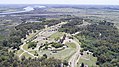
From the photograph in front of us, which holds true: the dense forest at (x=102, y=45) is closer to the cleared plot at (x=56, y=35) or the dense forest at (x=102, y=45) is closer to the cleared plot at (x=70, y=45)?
the cleared plot at (x=70, y=45)

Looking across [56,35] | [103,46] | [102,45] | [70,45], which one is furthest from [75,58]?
[56,35]

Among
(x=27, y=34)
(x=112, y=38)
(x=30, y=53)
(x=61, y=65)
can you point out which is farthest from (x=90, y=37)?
(x=61, y=65)

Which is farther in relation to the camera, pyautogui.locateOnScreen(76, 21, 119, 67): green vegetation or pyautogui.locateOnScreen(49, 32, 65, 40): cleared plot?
pyautogui.locateOnScreen(49, 32, 65, 40): cleared plot

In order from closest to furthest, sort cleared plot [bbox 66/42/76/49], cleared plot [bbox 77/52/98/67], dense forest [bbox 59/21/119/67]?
cleared plot [bbox 77/52/98/67], dense forest [bbox 59/21/119/67], cleared plot [bbox 66/42/76/49]

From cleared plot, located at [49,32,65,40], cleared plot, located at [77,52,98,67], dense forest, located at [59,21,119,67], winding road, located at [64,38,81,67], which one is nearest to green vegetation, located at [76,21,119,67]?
dense forest, located at [59,21,119,67]

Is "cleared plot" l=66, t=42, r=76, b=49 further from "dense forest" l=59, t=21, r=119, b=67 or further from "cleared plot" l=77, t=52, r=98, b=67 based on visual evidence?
"cleared plot" l=77, t=52, r=98, b=67

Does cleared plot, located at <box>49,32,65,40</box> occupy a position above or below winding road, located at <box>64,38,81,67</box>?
below

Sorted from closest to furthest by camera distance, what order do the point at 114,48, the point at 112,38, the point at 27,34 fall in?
the point at 114,48 < the point at 112,38 < the point at 27,34

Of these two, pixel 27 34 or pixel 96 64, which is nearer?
pixel 96 64

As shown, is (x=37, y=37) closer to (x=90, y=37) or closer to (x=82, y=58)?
(x=90, y=37)

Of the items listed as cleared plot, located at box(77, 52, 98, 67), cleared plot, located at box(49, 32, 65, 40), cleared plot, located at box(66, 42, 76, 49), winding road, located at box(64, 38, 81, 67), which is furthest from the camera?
cleared plot, located at box(49, 32, 65, 40)

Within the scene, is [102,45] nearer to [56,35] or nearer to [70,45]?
[70,45]
